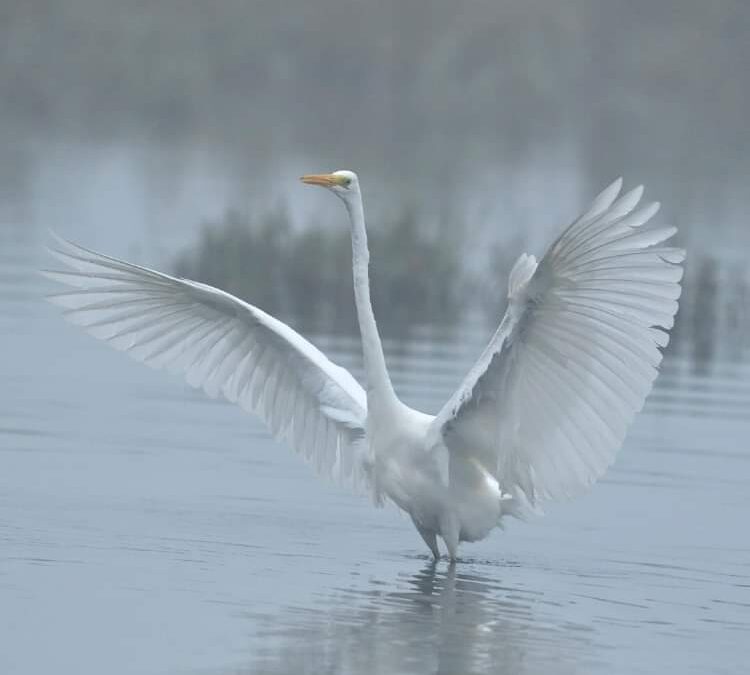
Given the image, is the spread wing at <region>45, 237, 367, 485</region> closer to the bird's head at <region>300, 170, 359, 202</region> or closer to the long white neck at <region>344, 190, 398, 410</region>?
the long white neck at <region>344, 190, 398, 410</region>

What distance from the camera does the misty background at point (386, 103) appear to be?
1369 inches

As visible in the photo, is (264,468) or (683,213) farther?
(683,213)

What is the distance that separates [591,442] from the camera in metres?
11.3

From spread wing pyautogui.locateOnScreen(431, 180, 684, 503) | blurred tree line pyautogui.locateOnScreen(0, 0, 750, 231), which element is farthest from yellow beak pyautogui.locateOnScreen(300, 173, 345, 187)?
blurred tree line pyautogui.locateOnScreen(0, 0, 750, 231)

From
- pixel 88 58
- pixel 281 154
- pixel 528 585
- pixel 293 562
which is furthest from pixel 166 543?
pixel 88 58

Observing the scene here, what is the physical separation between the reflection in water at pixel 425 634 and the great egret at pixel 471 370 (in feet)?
1.78

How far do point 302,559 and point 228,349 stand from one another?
136cm

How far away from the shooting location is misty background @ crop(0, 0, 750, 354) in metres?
34.8

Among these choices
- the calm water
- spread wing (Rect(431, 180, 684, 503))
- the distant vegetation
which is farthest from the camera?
the distant vegetation

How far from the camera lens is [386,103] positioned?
48750 mm

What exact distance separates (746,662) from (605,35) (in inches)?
1614

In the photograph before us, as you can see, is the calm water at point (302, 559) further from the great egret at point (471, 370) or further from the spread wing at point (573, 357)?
the spread wing at point (573, 357)

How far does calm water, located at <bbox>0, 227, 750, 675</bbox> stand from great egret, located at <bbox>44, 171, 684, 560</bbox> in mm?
426

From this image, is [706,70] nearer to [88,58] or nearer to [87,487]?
[88,58]
